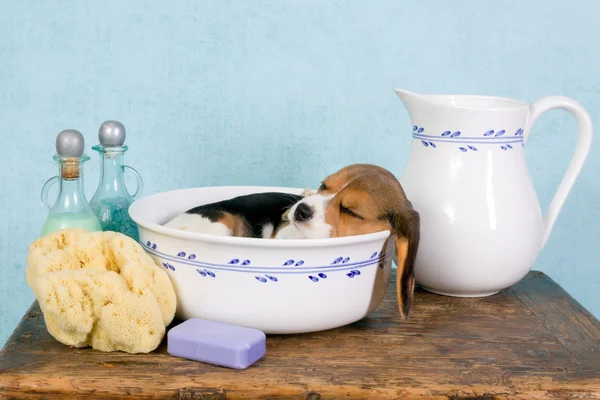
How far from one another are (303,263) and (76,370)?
0.36 m

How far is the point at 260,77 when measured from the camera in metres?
1.94

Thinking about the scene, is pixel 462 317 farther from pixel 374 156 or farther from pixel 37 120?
pixel 37 120

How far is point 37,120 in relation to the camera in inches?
76.9

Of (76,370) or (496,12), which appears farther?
(496,12)

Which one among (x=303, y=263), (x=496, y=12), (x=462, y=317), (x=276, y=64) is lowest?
(x=462, y=317)

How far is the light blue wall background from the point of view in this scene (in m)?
1.91

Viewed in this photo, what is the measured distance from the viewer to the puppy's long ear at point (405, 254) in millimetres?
1191

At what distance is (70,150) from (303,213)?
0.42 m

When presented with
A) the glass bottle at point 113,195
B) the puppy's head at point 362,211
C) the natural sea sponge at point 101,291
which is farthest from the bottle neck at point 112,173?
the puppy's head at point 362,211

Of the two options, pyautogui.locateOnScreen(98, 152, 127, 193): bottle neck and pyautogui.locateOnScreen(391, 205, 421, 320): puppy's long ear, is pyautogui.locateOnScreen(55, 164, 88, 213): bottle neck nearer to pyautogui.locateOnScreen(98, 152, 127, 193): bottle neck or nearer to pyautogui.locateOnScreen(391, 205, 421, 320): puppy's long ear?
pyautogui.locateOnScreen(98, 152, 127, 193): bottle neck

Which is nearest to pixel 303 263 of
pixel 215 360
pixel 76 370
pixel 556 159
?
pixel 215 360

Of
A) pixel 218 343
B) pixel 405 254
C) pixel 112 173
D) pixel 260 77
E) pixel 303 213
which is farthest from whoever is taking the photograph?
pixel 260 77

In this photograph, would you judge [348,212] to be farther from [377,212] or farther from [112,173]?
[112,173]

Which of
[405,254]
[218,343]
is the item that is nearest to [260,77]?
[405,254]
